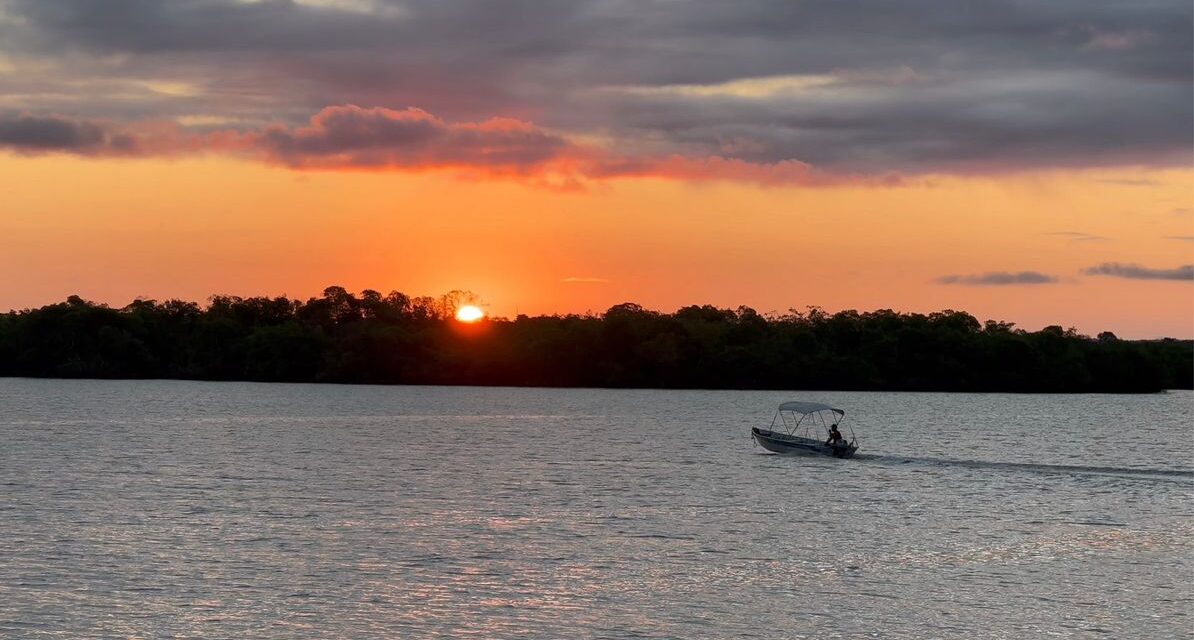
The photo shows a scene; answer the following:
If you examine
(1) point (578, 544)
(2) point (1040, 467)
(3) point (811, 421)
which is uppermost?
(3) point (811, 421)

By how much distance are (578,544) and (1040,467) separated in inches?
2282

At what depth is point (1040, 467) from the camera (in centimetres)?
10344

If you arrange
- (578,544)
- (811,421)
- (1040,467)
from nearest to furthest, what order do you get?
(578,544) < (1040,467) < (811,421)

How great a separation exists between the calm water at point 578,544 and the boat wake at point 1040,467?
35 cm

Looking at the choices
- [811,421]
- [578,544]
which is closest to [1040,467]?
[578,544]

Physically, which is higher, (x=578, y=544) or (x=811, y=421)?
(x=811, y=421)

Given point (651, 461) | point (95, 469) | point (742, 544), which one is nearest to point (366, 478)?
point (95, 469)

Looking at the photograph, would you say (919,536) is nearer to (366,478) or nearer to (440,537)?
(440,537)

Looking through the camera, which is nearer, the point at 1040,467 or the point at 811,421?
the point at 1040,467

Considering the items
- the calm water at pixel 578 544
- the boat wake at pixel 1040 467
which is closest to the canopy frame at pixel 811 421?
the boat wake at pixel 1040 467

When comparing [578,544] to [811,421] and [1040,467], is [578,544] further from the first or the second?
[811,421]

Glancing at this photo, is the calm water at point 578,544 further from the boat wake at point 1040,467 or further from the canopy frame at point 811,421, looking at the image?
the canopy frame at point 811,421

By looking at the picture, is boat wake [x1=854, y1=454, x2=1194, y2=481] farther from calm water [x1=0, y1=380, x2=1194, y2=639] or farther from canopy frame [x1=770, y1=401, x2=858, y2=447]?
canopy frame [x1=770, y1=401, x2=858, y2=447]

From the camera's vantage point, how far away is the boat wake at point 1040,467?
98.2 meters
